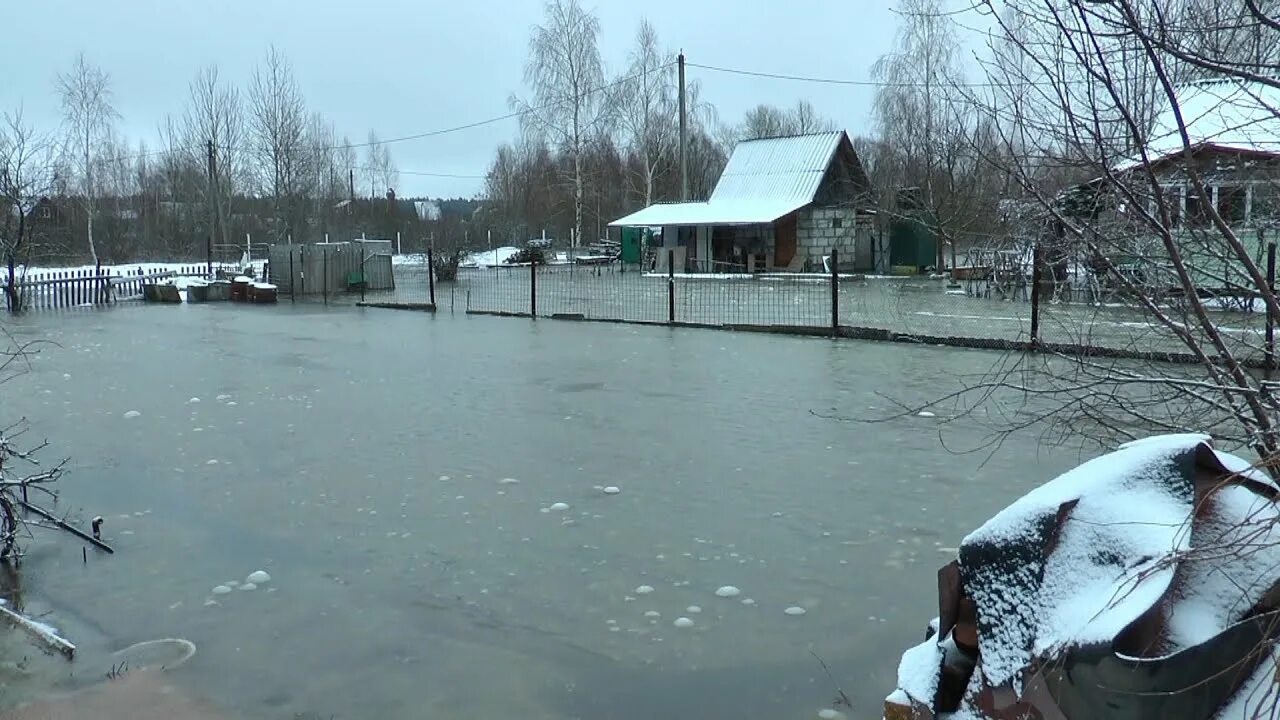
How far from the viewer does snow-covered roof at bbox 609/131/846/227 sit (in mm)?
39500

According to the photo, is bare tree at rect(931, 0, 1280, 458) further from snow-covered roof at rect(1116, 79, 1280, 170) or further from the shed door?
the shed door

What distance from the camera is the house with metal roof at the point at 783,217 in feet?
130

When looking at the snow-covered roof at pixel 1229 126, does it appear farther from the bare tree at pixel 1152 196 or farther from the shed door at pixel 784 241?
the shed door at pixel 784 241

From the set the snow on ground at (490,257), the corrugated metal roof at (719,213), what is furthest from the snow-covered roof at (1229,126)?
the snow on ground at (490,257)

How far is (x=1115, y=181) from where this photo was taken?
3.27 meters

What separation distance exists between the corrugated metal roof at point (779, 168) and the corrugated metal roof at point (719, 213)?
1.69ft

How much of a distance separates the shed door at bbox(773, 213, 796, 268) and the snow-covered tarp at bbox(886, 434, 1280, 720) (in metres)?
37.8

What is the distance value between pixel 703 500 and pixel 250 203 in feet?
176

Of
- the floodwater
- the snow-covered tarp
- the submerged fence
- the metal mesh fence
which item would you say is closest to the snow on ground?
the metal mesh fence

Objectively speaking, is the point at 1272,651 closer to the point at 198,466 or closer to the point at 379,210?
the point at 198,466

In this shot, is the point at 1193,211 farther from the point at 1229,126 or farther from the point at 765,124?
the point at 765,124

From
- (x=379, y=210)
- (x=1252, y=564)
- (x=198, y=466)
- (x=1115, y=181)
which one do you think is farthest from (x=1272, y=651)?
(x=379, y=210)

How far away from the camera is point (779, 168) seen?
42.2 m

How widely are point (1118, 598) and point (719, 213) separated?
3831 cm
